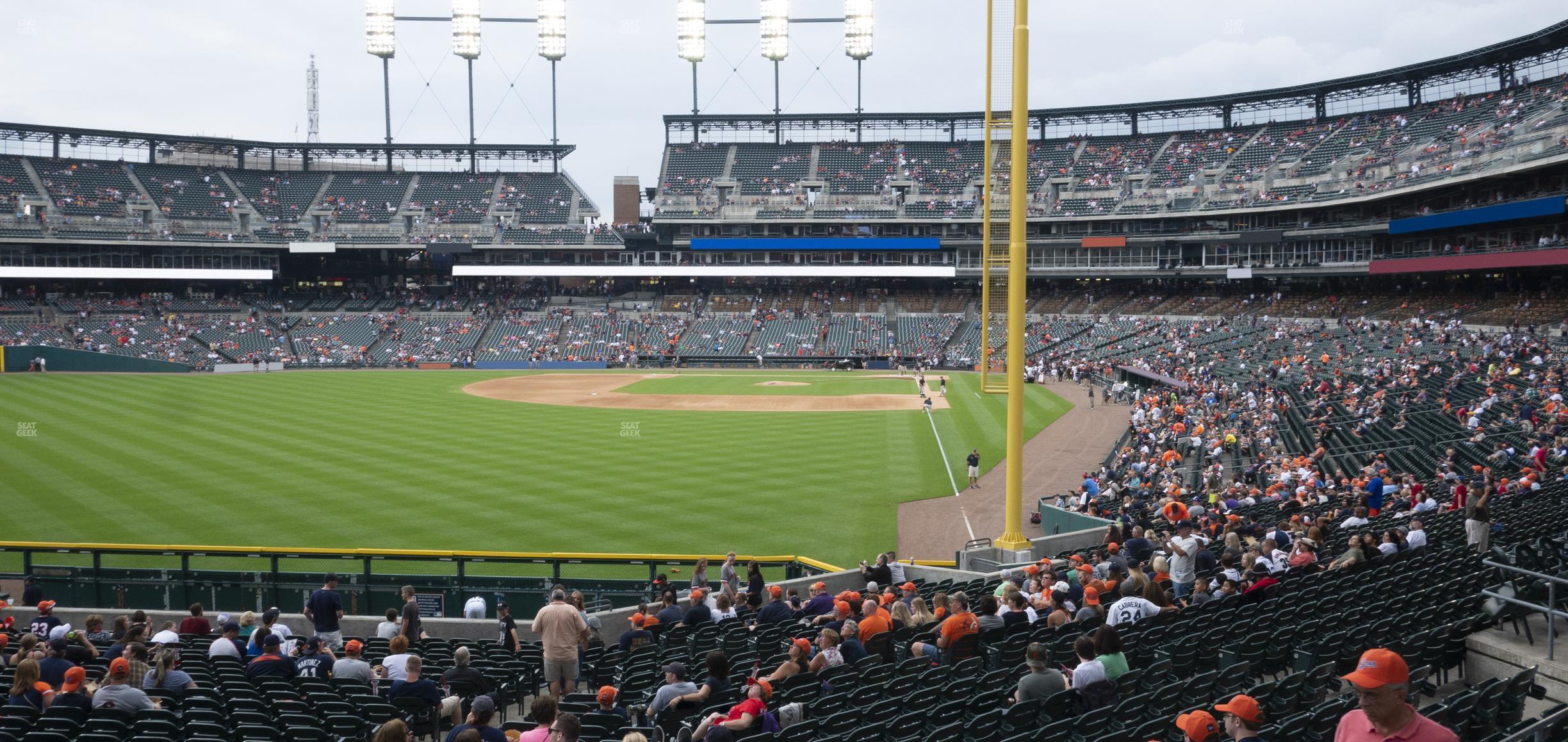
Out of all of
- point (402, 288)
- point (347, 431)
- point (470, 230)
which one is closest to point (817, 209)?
point (470, 230)

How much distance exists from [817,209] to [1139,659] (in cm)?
7497

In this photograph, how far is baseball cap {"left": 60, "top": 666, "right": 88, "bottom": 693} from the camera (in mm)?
7711

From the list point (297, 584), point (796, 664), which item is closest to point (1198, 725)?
point (796, 664)

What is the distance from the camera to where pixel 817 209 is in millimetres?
82062

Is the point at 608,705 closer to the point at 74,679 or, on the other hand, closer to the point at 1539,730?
the point at 74,679

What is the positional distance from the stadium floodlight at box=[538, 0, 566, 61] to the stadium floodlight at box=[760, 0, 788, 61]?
16052 millimetres

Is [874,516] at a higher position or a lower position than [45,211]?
lower

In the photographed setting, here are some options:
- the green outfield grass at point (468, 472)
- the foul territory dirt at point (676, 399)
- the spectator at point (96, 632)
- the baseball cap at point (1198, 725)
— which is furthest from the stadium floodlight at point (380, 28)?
the baseball cap at point (1198, 725)

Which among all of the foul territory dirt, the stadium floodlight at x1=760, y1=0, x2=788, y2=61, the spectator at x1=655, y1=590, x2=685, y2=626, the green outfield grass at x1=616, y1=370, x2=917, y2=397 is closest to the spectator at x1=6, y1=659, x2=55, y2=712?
the spectator at x1=655, y1=590, x2=685, y2=626

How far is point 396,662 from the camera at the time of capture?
9.59m

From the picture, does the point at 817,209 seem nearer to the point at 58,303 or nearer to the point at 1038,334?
the point at 1038,334

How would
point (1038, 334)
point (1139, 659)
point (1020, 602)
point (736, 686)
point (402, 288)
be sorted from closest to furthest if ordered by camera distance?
point (736, 686) → point (1139, 659) → point (1020, 602) → point (1038, 334) → point (402, 288)

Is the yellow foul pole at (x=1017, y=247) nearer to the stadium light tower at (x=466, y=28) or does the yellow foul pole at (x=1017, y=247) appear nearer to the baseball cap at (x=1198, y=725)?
the baseball cap at (x=1198, y=725)

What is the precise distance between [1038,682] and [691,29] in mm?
74838
